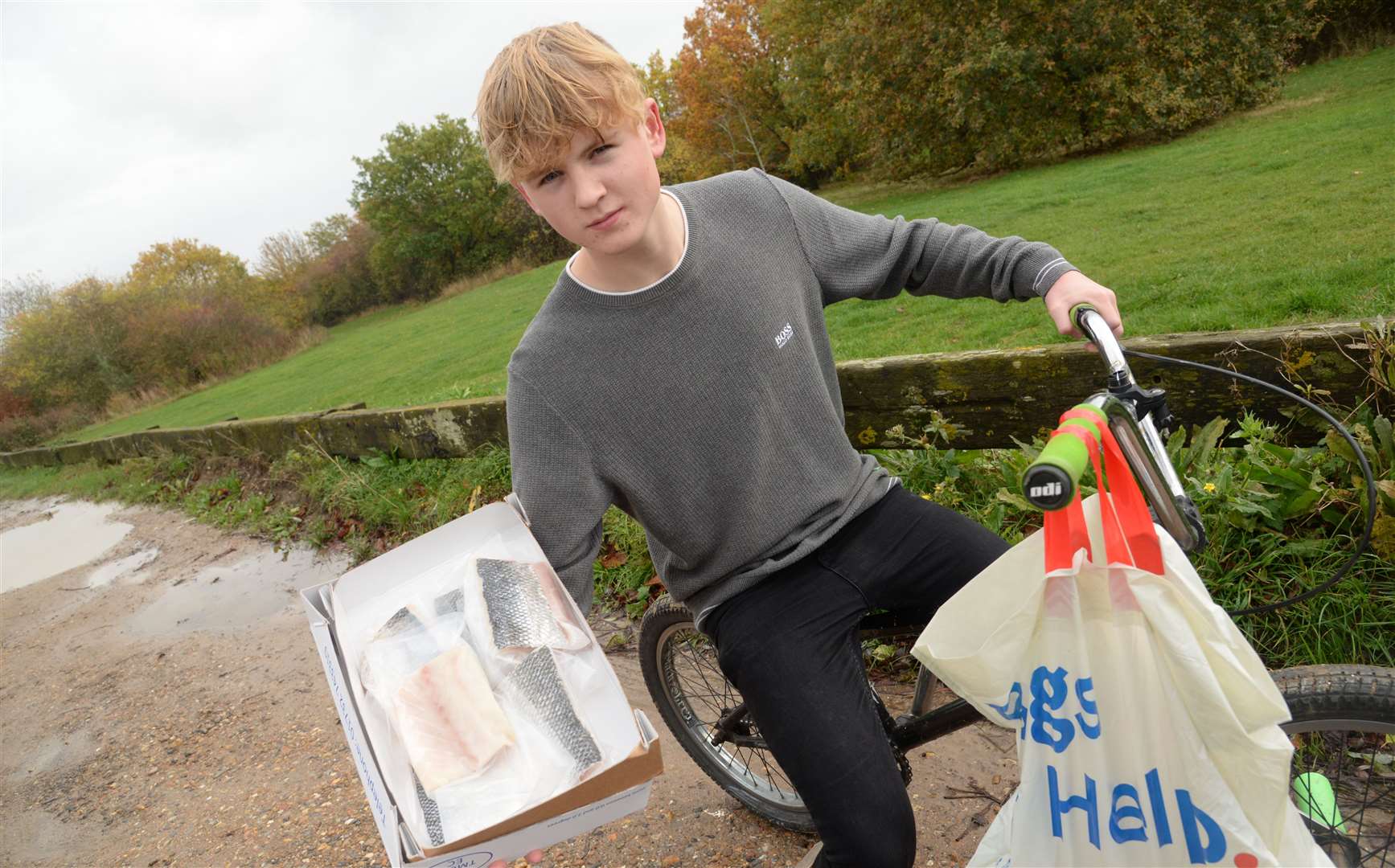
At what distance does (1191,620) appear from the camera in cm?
120

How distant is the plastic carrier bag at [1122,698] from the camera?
118cm

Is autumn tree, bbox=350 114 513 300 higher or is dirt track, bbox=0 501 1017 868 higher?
autumn tree, bbox=350 114 513 300

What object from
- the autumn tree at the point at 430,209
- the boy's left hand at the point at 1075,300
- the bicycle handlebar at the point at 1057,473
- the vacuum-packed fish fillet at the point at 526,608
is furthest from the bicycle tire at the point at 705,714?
the autumn tree at the point at 430,209

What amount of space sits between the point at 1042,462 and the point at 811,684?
96 cm

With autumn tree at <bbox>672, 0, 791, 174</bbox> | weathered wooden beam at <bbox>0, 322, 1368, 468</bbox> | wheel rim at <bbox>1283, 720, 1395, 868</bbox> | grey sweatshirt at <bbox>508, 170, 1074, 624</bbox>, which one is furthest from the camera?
autumn tree at <bbox>672, 0, 791, 174</bbox>

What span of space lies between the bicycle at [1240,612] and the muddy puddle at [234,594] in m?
3.71

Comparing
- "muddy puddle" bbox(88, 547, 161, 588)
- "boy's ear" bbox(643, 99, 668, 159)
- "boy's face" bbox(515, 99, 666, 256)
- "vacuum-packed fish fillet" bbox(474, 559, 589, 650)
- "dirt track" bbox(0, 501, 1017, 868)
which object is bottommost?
"dirt track" bbox(0, 501, 1017, 868)

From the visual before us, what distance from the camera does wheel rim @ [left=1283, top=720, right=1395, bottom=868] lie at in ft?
5.30

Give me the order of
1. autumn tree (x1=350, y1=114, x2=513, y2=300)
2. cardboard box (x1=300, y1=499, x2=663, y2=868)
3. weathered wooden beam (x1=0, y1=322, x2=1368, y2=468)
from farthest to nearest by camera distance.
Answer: autumn tree (x1=350, y1=114, x2=513, y2=300), weathered wooden beam (x1=0, y1=322, x2=1368, y2=468), cardboard box (x1=300, y1=499, x2=663, y2=868)

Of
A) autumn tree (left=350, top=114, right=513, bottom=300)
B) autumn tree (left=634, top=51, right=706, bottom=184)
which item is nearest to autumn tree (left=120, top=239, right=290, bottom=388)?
autumn tree (left=350, top=114, right=513, bottom=300)

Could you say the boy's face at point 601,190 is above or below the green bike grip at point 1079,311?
above

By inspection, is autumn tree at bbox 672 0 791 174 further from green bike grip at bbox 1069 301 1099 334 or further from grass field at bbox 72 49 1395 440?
green bike grip at bbox 1069 301 1099 334

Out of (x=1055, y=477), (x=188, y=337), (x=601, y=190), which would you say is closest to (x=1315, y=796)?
(x=1055, y=477)

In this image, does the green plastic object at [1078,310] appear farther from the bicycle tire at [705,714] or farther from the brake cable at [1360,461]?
the bicycle tire at [705,714]
